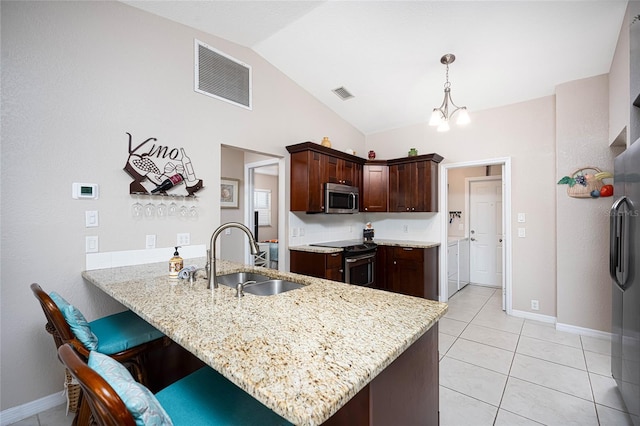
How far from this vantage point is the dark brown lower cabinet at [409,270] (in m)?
4.06

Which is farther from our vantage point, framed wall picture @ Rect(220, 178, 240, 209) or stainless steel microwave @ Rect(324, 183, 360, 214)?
framed wall picture @ Rect(220, 178, 240, 209)

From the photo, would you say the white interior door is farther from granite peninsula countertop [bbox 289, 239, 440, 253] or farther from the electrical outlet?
the electrical outlet

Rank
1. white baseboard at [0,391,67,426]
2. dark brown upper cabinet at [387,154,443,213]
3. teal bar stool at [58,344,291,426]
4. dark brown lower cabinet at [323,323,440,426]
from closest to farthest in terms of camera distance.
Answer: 1. teal bar stool at [58,344,291,426]
2. dark brown lower cabinet at [323,323,440,426]
3. white baseboard at [0,391,67,426]
4. dark brown upper cabinet at [387,154,443,213]

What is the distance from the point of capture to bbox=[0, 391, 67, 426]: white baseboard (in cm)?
191

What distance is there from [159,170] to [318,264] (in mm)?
2003

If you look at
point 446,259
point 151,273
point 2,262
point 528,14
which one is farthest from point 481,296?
point 2,262

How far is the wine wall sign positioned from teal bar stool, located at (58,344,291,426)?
1855mm

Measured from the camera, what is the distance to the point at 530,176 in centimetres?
363

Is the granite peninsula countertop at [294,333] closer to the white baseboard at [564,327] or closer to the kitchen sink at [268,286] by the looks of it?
the kitchen sink at [268,286]

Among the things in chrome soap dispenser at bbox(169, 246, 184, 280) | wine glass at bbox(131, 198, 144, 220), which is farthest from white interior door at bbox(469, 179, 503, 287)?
wine glass at bbox(131, 198, 144, 220)

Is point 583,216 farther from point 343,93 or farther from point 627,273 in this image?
point 343,93

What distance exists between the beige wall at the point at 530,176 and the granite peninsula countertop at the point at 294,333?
10.1ft

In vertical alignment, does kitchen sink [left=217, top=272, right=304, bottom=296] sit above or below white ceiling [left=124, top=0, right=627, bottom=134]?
below

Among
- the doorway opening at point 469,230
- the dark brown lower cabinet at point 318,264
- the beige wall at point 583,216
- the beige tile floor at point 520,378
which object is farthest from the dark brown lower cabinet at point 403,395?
the doorway opening at point 469,230
